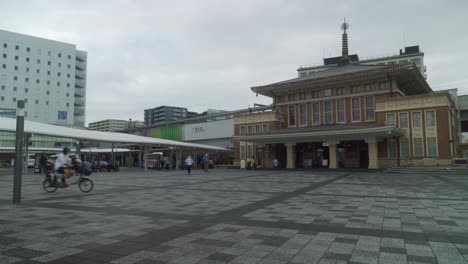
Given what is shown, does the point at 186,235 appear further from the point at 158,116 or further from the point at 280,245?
the point at 158,116

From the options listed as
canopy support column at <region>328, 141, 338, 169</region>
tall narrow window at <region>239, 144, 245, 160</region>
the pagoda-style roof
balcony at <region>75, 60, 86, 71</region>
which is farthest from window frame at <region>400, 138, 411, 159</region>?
balcony at <region>75, 60, 86, 71</region>

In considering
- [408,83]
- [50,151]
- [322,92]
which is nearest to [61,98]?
[50,151]

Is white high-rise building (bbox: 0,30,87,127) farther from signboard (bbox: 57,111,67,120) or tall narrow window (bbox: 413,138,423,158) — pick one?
tall narrow window (bbox: 413,138,423,158)

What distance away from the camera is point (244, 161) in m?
39.9

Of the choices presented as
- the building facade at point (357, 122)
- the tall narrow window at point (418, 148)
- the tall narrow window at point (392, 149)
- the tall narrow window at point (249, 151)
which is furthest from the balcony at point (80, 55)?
the tall narrow window at point (418, 148)

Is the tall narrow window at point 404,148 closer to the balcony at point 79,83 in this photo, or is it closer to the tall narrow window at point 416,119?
the tall narrow window at point 416,119

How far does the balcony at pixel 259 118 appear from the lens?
40.1m

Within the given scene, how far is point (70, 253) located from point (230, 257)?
7.74ft

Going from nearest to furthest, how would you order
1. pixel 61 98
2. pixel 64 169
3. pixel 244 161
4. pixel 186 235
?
pixel 186 235 < pixel 64 169 < pixel 244 161 < pixel 61 98

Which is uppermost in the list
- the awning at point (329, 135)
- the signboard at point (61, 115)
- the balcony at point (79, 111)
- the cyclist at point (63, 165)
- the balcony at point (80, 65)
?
the balcony at point (80, 65)

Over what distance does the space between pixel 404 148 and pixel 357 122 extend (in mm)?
5572

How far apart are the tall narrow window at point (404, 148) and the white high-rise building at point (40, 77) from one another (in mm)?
74131

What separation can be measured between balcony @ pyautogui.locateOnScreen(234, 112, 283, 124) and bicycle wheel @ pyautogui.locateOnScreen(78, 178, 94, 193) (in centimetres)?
2908

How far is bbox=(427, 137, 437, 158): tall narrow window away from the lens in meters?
29.8
